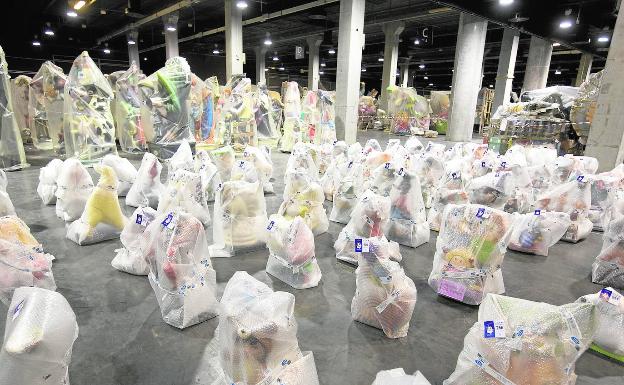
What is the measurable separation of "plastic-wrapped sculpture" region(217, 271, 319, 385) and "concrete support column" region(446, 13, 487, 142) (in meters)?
10.6

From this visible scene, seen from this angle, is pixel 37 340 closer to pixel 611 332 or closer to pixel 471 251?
pixel 471 251

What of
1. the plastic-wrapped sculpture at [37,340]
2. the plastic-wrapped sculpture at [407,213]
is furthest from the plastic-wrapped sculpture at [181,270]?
the plastic-wrapped sculpture at [407,213]

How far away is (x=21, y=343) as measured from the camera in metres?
1.15

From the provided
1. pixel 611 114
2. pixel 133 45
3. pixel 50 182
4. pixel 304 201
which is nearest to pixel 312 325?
pixel 304 201

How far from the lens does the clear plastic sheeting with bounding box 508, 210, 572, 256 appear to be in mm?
3084

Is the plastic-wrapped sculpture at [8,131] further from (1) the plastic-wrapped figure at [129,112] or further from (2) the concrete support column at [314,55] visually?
(2) the concrete support column at [314,55]

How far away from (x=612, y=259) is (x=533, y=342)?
1.87 metres

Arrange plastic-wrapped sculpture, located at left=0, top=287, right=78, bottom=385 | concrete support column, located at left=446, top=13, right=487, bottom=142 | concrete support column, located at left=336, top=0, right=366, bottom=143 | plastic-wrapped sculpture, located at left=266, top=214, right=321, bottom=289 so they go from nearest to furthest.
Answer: plastic-wrapped sculpture, located at left=0, top=287, right=78, bottom=385 → plastic-wrapped sculpture, located at left=266, top=214, right=321, bottom=289 → concrete support column, located at left=336, top=0, right=366, bottom=143 → concrete support column, located at left=446, top=13, right=487, bottom=142

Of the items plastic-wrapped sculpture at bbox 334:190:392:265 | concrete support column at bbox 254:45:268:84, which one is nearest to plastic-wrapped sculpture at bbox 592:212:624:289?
plastic-wrapped sculpture at bbox 334:190:392:265

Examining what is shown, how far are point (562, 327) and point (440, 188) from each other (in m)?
2.21

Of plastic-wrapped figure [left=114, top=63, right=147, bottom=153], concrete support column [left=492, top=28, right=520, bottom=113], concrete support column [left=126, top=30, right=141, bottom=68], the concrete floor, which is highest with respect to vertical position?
concrete support column [left=126, top=30, right=141, bottom=68]

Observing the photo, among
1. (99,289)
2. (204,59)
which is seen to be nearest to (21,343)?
(99,289)

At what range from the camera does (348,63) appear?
8008mm

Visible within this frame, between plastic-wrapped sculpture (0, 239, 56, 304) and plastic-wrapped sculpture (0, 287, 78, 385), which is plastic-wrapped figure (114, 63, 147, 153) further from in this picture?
plastic-wrapped sculpture (0, 287, 78, 385)
